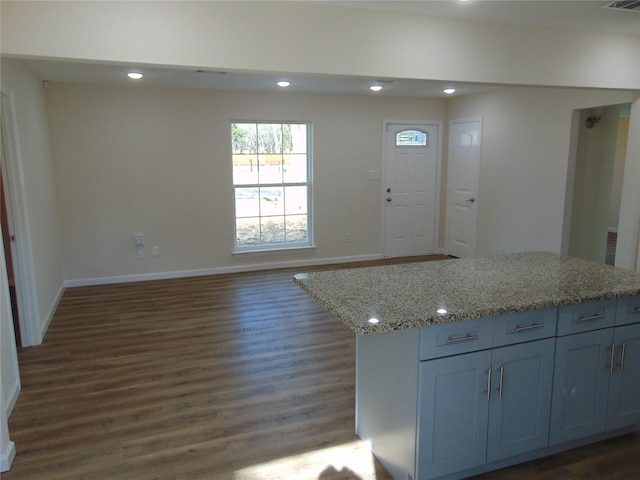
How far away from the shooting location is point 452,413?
2.03 m

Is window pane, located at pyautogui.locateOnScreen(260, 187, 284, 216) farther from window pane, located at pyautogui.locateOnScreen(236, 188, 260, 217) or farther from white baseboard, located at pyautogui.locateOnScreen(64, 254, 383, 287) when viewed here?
white baseboard, located at pyautogui.locateOnScreen(64, 254, 383, 287)

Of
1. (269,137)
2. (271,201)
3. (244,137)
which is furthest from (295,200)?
(244,137)

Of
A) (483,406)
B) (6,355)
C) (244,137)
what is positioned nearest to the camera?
(483,406)

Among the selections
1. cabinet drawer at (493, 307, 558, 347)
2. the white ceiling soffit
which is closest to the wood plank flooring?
cabinet drawer at (493, 307, 558, 347)

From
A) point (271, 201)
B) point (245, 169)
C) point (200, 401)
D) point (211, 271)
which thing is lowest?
point (200, 401)

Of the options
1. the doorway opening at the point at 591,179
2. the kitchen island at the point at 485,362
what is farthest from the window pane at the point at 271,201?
the kitchen island at the point at 485,362

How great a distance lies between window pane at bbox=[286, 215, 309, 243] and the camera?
6.46 meters

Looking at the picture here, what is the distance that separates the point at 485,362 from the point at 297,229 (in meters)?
4.62

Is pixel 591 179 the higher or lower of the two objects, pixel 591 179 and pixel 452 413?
the higher

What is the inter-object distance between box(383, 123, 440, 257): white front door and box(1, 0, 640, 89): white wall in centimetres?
313

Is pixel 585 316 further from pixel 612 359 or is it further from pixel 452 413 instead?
pixel 452 413

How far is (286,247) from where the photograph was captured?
21.0ft

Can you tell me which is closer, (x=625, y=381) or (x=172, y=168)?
(x=625, y=381)

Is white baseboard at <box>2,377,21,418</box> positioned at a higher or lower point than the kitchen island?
lower
